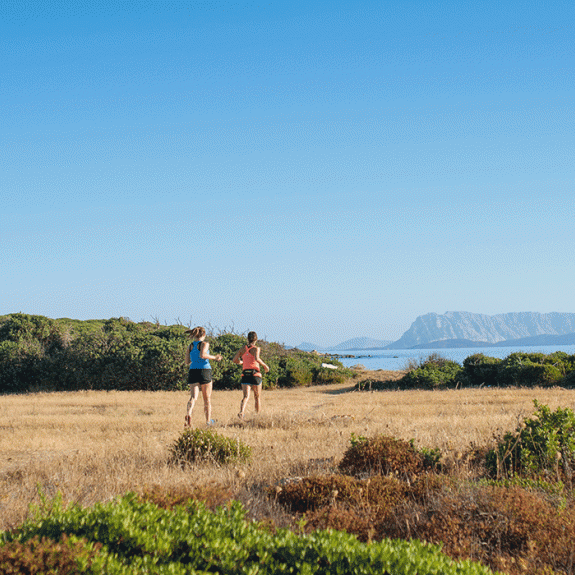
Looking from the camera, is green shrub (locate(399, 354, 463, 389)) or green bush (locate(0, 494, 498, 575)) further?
green shrub (locate(399, 354, 463, 389))

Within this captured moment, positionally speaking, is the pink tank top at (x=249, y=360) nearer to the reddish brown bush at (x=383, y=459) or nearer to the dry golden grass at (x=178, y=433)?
the dry golden grass at (x=178, y=433)

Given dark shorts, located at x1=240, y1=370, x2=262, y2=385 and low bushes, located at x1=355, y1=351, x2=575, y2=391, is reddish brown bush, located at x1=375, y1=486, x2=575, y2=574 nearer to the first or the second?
dark shorts, located at x1=240, y1=370, x2=262, y2=385

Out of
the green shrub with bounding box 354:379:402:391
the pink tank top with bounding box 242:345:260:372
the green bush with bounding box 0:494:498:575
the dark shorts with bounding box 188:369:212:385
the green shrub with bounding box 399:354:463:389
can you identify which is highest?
the pink tank top with bounding box 242:345:260:372

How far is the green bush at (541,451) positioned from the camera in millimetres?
5422

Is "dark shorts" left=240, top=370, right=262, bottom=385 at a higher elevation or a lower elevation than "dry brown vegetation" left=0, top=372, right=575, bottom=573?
higher

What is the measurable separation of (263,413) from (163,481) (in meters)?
5.32

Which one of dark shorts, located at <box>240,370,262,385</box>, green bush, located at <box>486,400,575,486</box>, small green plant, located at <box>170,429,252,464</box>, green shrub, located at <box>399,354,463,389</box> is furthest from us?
green shrub, located at <box>399,354,463,389</box>

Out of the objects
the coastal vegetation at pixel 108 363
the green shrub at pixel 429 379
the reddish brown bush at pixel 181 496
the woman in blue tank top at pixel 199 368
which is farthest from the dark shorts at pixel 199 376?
the green shrub at pixel 429 379

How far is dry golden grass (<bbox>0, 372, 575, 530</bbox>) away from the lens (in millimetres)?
5531

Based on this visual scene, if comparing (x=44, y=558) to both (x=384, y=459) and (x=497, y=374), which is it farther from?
(x=497, y=374)

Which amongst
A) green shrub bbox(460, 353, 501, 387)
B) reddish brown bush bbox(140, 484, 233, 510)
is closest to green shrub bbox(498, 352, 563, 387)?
green shrub bbox(460, 353, 501, 387)

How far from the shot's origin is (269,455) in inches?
274

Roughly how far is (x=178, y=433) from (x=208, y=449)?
2.41 meters

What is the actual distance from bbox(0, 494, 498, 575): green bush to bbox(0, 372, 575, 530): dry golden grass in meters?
1.33
